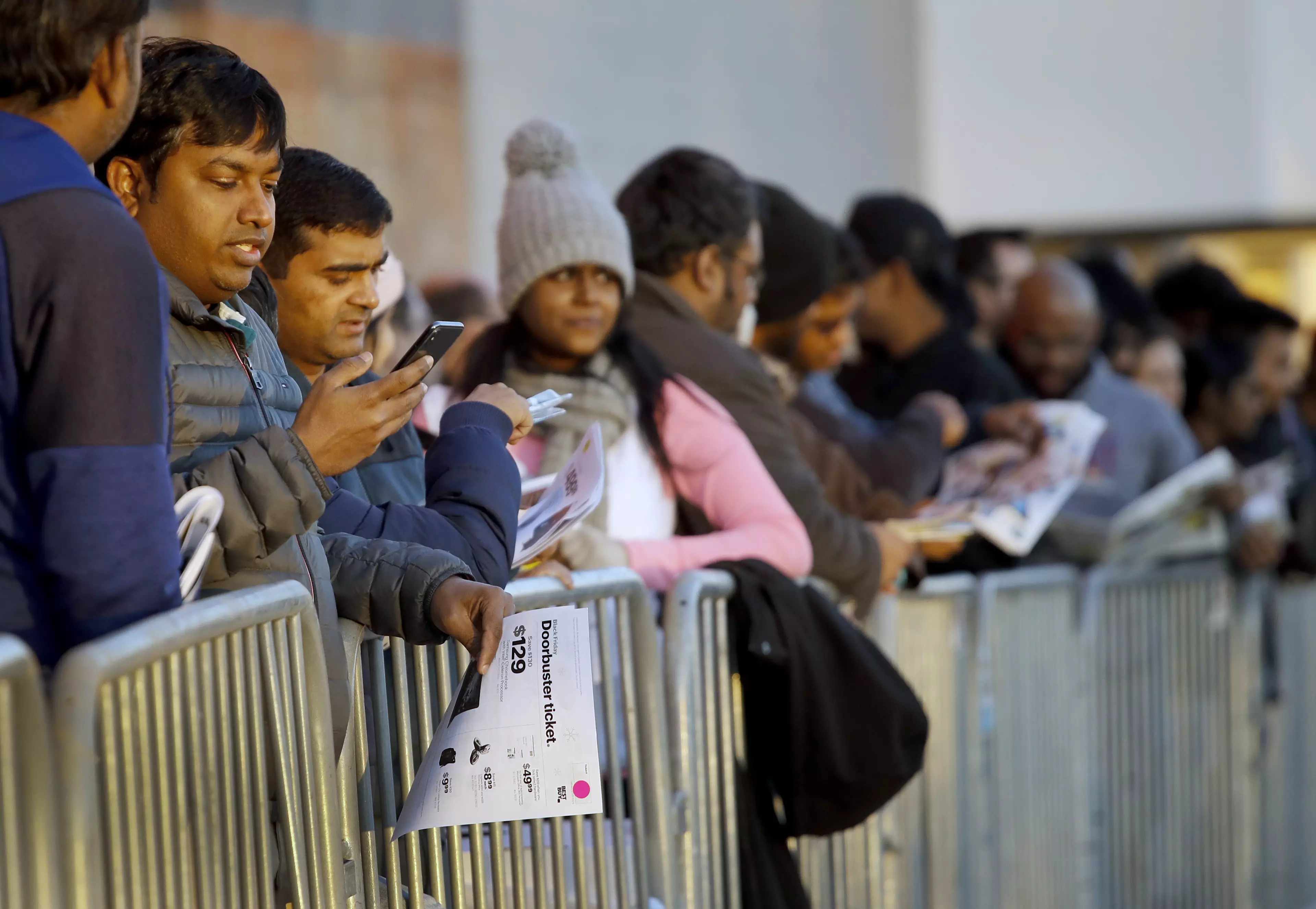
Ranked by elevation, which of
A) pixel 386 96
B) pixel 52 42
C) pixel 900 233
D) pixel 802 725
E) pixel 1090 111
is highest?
pixel 1090 111

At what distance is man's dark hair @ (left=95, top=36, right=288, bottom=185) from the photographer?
192 centimetres

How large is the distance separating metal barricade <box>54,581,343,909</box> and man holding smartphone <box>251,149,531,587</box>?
0.92 ft

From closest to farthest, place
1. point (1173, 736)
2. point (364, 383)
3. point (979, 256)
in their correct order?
point (364, 383), point (1173, 736), point (979, 256)

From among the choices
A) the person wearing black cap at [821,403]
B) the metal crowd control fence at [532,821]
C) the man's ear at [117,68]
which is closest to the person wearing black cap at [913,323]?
the person wearing black cap at [821,403]

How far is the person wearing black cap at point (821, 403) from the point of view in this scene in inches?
164

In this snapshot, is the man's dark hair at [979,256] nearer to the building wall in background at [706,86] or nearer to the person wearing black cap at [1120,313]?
the person wearing black cap at [1120,313]

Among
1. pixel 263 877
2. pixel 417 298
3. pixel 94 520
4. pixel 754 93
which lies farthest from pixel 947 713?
pixel 754 93

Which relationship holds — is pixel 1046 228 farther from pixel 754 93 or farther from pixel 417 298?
pixel 417 298

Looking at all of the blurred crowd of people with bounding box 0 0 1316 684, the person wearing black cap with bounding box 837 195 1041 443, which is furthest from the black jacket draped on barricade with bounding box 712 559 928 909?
the person wearing black cap with bounding box 837 195 1041 443

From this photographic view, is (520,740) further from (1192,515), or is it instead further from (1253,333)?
(1253,333)

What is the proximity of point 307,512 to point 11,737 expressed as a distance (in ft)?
1.52

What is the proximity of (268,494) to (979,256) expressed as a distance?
5158 millimetres

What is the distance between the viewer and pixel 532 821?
2488 mm

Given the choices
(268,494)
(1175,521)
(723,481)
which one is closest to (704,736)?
(723,481)
